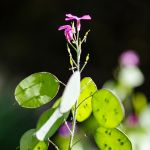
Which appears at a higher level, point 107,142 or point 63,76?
point 107,142

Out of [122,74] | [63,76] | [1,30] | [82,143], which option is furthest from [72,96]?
[1,30]

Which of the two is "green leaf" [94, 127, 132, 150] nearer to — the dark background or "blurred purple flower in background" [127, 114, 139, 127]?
"blurred purple flower in background" [127, 114, 139, 127]

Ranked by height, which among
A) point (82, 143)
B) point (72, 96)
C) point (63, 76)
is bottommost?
point (63, 76)

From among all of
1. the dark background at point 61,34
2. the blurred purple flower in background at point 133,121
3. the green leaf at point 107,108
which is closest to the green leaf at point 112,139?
the green leaf at point 107,108

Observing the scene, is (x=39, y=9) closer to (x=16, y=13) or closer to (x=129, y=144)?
(x=16, y=13)

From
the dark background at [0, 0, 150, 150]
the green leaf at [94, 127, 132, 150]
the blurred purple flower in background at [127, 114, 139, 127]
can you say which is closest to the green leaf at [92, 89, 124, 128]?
the green leaf at [94, 127, 132, 150]

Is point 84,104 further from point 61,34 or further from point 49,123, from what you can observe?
point 61,34

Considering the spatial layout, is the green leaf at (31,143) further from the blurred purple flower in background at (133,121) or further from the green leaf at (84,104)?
the blurred purple flower in background at (133,121)
